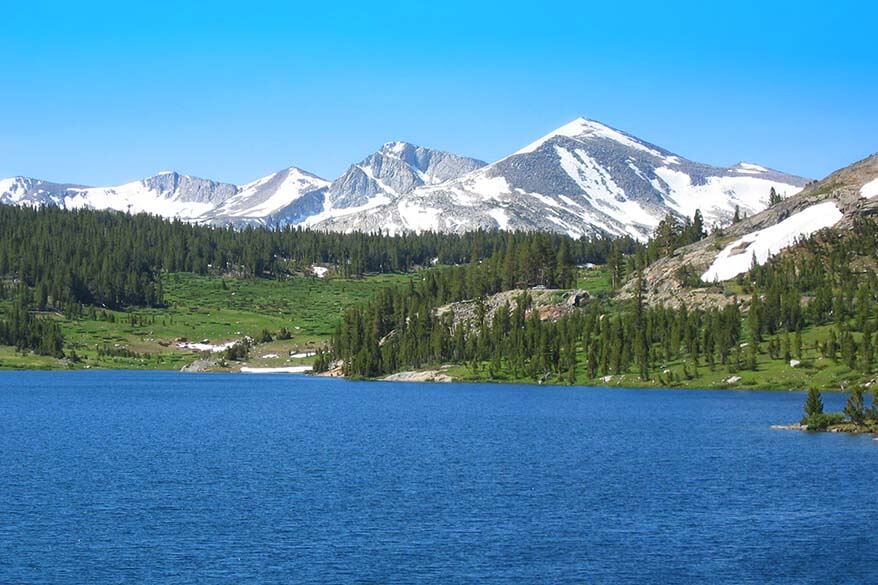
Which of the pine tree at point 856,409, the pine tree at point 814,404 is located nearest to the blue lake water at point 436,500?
the pine tree at point 814,404

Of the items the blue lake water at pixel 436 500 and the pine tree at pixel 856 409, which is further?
the pine tree at pixel 856 409

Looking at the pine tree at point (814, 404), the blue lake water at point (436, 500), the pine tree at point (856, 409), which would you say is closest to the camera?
the blue lake water at point (436, 500)

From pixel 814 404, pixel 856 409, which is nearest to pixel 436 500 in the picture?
pixel 814 404

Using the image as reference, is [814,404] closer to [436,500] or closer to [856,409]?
[856,409]

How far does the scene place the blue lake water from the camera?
51625mm

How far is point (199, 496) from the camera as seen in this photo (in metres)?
69.3

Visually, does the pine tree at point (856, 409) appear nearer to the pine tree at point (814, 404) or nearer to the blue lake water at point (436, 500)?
the pine tree at point (814, 404)

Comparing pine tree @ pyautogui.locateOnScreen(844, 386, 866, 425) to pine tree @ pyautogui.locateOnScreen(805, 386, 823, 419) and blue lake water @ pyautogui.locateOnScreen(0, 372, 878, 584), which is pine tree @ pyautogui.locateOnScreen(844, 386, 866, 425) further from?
blue lake water @ pyautogui.locateOnScreen(0, 372, 878, 584)

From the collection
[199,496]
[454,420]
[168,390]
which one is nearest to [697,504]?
[199,496]

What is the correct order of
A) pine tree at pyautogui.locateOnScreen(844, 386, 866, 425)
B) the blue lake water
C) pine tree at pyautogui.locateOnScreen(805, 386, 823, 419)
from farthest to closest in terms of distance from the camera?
1. pine tree at pyautogui.locateOnScreen(805, 386, 823, 419)
2. pine tree at pyautogui.locateOnScreen(844, 386, 866, 425)
3. the blue lake water

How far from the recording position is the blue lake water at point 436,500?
51.6 m

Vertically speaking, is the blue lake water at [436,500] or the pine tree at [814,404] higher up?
the pine tree at [814,404]

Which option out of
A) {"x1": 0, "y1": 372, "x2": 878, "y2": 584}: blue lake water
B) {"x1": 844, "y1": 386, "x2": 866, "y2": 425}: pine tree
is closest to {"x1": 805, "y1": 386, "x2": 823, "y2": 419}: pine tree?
{"x1": 844, "y1": 386, "x2": 866, "y2": 425}: pine tree

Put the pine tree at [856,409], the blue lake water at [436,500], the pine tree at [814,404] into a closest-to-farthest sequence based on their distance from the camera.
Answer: the blue lake water at [436,500] → the pine tree at [856,409] → the pine tree at [814,404]
